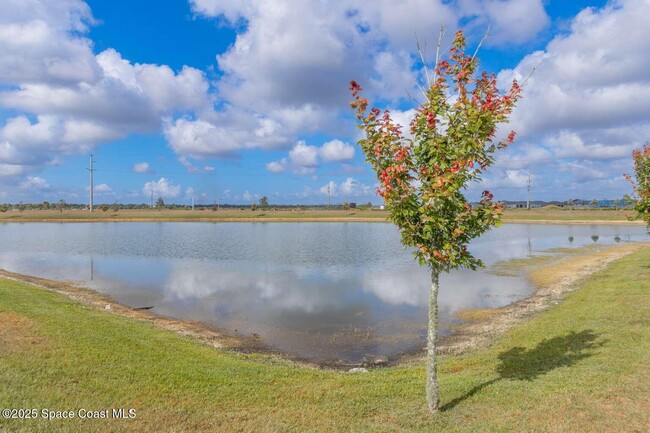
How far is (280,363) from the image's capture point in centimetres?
1413

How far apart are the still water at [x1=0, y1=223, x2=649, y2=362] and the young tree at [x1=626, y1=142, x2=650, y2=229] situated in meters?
8.32

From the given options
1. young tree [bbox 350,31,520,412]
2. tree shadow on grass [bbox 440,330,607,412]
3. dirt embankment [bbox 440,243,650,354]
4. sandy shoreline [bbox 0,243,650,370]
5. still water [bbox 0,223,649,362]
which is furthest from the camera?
still water [bbox 0,223,649,362]

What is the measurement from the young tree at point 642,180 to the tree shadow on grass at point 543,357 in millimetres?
12643

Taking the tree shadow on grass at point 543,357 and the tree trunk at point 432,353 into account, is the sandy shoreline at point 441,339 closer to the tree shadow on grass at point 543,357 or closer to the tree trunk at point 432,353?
the tree shadow on grass at point 543,357

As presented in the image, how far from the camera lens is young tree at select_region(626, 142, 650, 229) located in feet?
72.6

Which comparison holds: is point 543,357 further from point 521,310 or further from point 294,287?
point 294,287

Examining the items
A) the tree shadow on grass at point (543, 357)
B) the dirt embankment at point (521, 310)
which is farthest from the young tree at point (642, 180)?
the tree shadow on grass at point (543, 357)

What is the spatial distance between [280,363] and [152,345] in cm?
416

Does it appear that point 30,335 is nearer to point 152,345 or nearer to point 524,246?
point 152,345

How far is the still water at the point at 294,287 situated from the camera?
19.3 metres

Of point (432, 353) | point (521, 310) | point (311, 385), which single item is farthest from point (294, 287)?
point (432, 353)

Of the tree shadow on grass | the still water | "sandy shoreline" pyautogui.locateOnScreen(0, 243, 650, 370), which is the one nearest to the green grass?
the tree shadow on grass

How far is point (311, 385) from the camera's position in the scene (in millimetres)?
10773

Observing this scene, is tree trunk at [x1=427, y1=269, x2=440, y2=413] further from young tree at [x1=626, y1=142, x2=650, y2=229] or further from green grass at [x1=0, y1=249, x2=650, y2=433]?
young tree at [x1=626, y1=142, x2=650, y2=229]
